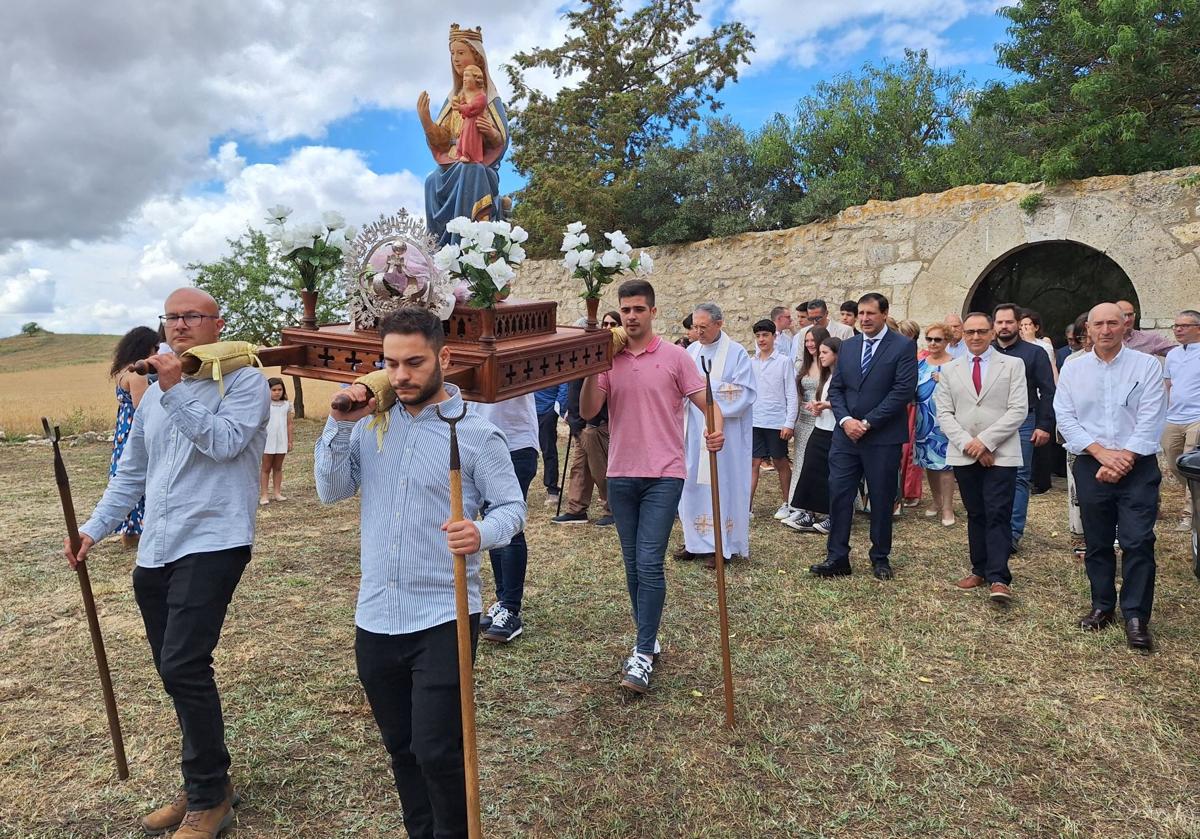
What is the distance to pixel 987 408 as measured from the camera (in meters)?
5.92

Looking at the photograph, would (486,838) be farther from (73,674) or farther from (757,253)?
(757,253)

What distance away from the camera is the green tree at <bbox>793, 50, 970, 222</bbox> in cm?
1238

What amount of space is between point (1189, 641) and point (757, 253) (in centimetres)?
847

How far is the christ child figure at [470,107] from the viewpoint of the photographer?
4.34 metres

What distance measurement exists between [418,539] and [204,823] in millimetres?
1566

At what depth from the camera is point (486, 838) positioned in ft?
10.1

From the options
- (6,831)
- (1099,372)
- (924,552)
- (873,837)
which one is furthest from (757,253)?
(6,831)

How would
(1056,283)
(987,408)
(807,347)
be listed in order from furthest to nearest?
(1056,283) → (807,347) → (987,408)

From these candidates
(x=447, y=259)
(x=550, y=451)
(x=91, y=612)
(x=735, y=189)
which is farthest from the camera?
(x=735, y=189)

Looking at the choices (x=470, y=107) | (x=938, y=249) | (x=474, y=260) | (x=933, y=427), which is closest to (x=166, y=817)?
(x=474, y=260)

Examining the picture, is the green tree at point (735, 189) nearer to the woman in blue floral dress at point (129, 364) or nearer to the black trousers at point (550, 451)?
the black trousers at point (550, 451)

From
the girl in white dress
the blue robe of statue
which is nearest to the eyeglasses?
the blue robe of statue

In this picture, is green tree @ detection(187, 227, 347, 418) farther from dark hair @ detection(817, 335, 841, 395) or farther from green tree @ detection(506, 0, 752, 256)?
dark hair @ detection(817, 335, 841, 395)

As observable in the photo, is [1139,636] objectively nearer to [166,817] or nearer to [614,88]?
[166,817]
